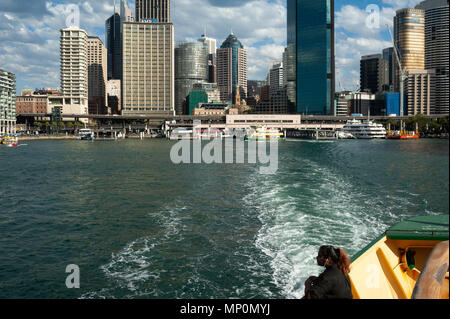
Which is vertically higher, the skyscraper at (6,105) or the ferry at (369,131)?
the skyscraper at (6,105)

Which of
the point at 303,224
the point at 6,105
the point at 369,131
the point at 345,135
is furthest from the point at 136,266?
the point at 6,105

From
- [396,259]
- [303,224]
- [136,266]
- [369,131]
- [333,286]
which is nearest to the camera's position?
[333,286]

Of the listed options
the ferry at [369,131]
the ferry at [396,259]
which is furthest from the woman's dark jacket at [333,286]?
the ferry at [369,131]

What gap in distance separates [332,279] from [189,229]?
14.4 metres

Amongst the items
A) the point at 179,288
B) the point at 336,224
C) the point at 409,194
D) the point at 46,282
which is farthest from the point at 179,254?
the point at 409,194

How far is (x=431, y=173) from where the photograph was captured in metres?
47.8

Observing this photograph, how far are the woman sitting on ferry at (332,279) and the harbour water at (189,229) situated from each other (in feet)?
9.45

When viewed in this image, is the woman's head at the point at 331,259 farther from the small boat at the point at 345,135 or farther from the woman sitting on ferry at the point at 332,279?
the small boat at the point at 345,135

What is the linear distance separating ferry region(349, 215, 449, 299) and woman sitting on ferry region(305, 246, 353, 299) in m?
1.28

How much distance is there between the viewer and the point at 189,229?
→ 2062 centimetres

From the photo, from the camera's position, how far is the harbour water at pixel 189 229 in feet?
44.9

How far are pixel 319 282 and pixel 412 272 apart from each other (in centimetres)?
410

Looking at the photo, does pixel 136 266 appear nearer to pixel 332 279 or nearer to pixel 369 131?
pixel 332 279

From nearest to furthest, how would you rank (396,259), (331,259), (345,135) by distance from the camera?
(331,259) → (396,259) → (345,135)
